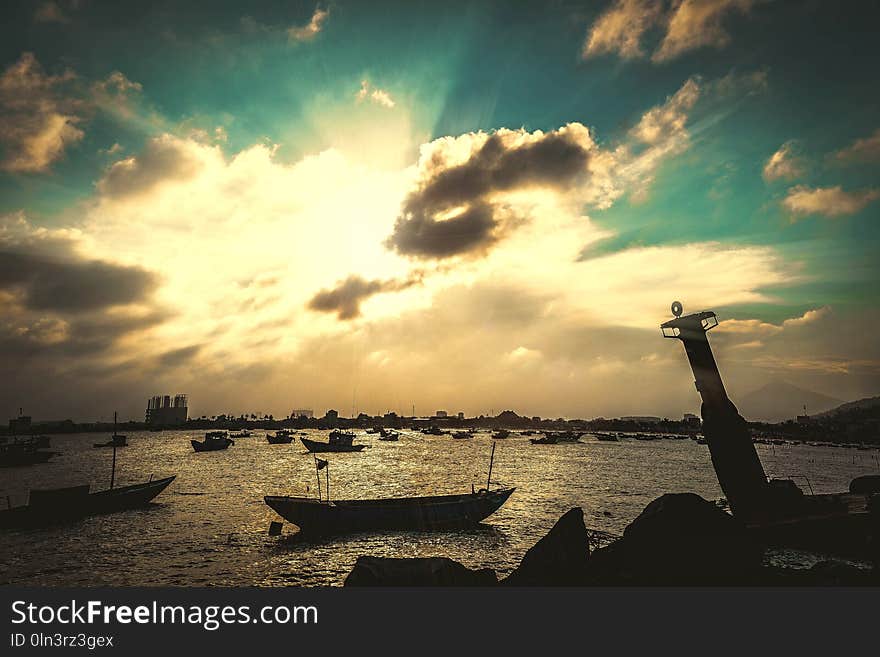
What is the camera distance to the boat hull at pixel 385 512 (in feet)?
100

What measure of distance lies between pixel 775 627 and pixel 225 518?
38811 mm

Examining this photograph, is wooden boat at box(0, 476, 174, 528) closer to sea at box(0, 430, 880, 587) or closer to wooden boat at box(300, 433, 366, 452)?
sea at box(0, 430, 880, 587)

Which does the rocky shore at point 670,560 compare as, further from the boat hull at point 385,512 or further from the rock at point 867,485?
the rock at point 867,485

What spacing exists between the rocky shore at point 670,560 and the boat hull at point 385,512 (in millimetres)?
17449

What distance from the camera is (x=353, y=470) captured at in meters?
79.4

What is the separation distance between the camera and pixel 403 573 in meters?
13.0

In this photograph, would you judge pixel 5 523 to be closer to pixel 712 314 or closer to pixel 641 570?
pixel 641 570

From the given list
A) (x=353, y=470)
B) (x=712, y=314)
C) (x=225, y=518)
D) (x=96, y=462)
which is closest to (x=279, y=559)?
(x=225, y=518)

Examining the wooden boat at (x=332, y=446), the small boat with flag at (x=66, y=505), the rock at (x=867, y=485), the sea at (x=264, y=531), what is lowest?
the wooden boat at (x=332, y=446)

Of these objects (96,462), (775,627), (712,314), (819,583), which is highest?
(712,314)

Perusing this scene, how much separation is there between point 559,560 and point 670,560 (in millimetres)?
3701

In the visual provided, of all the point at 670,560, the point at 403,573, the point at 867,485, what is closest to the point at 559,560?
the point at 670,560

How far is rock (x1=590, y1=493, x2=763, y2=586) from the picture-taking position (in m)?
14.9

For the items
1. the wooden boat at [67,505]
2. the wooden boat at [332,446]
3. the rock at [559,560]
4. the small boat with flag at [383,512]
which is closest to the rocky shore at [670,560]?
the rock at [559,560]
